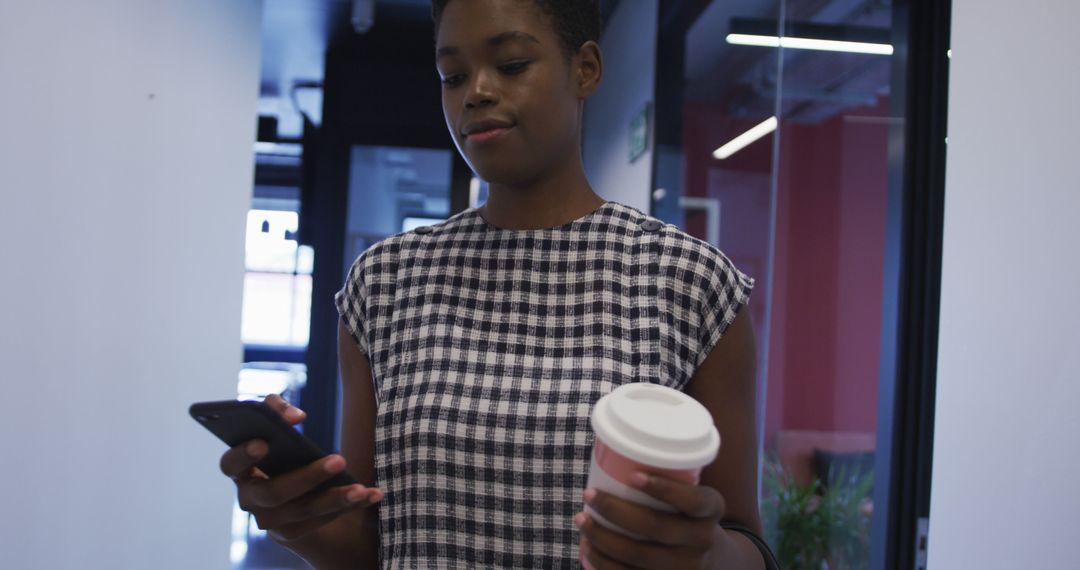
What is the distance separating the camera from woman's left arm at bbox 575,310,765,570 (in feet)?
2.06

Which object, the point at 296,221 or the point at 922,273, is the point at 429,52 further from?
the point at 922,273

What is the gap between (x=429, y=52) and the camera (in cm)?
692

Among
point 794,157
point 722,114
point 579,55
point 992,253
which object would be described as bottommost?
point 992,253

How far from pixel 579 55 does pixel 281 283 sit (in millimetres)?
9695

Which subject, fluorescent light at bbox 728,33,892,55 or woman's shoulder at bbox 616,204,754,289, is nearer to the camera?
woman's shoulder at bbox 616,204,754,289

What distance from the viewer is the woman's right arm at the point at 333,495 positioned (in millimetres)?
784

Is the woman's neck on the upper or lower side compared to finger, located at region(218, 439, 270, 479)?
upper

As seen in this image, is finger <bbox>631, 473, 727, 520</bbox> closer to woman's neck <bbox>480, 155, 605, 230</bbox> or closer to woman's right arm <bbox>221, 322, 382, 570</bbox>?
woman's right arm <bbox>221, 322, 382, 570</bbox>

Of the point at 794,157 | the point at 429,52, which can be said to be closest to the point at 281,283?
the point at 429,52

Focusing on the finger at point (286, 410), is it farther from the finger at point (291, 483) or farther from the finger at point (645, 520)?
the finger at point (645, 520)

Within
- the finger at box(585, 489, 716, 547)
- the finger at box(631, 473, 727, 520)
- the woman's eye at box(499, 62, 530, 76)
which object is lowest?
the finger at box(585, 489, 716, 547)

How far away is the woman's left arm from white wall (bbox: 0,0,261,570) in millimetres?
1581

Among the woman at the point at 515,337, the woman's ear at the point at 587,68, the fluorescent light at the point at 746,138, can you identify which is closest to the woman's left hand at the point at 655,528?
the woman at the point at 515,337

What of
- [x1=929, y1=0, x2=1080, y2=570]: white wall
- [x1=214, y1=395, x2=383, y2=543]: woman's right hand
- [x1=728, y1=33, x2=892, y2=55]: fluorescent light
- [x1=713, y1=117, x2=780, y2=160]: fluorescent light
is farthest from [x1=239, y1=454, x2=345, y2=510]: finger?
[x1=713, y1=117, x2=780, y2=160]: fluorescent light
